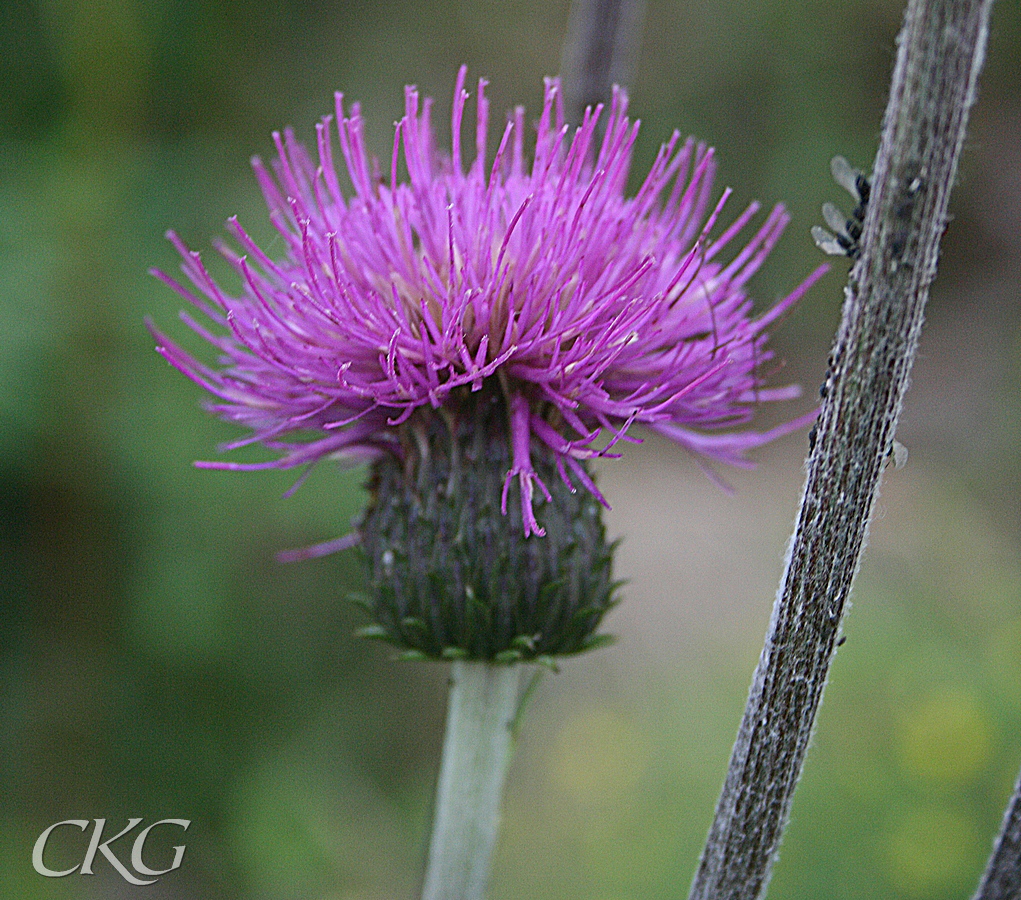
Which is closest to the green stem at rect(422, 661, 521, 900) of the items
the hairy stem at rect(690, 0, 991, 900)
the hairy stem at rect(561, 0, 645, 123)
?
the hairy stem at rect(690, 0, 991, 900)

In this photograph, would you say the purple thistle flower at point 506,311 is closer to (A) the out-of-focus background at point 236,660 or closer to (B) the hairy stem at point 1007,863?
(B) the hairy stem at point 1007,863

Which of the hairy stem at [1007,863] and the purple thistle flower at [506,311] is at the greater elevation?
the purple thistle flower at [506,311]

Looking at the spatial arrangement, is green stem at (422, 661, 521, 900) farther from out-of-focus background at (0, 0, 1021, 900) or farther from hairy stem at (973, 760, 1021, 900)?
out-of-focus background at (0, 0, 1021, 900)

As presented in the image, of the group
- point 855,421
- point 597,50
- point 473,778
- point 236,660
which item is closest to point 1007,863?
point 855,421

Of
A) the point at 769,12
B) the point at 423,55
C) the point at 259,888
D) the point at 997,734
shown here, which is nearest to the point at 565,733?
the point at 259,888

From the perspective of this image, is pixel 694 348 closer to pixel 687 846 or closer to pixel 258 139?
pixel 687 846

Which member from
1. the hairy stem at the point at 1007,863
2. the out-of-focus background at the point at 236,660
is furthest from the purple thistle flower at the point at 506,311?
the out-of-focus background at the point at 236,660
